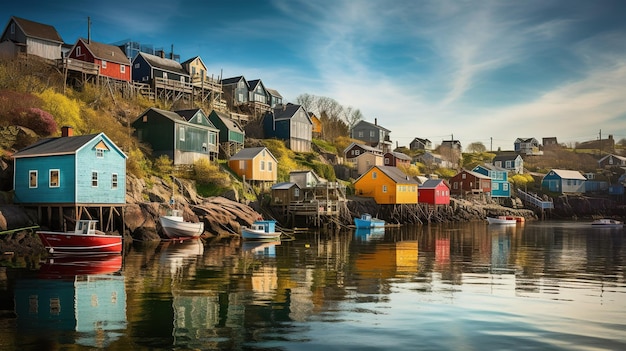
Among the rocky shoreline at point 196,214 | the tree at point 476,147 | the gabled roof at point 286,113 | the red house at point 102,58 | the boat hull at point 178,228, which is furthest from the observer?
the tree at point 476,147

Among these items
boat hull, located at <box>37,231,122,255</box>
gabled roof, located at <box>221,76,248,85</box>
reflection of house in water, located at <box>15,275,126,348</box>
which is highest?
gabled roof, located at <box>221,76,248,85</box>

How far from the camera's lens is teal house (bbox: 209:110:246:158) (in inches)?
2783

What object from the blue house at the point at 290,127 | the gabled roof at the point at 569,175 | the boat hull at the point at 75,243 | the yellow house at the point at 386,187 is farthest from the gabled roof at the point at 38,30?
the gabled roof at the point at 569,175

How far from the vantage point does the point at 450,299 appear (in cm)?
1978

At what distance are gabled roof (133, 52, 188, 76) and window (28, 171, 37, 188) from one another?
3866cm

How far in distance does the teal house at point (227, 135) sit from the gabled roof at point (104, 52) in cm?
1396

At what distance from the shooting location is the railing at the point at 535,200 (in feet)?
334

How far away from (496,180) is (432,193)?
29287 mm

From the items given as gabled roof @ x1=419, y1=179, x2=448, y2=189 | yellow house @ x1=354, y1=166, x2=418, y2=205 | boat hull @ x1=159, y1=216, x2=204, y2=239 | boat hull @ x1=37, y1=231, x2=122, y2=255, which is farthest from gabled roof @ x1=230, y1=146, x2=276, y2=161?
gabled roof @ x1=419, y1=179, x2=448, y2=189

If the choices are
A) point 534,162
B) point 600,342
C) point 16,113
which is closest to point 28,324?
point 600,342

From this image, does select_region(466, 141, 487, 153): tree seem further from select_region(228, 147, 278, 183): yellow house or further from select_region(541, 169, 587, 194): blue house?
select_region(228, 147, 278, 183): yellow house

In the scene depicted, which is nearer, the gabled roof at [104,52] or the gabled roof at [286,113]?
the gabled roof at [104,52]

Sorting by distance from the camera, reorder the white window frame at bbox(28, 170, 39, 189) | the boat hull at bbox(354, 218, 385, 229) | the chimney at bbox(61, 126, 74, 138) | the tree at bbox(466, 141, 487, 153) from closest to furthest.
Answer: the white window frame at bbox(28, 170, 39, 189) → the chimney at bbox(61, 126, 74, 138) → the boat hull at bbox(354, 218, 385, 229) → the tree at bbox(466, 141, 487, 153)

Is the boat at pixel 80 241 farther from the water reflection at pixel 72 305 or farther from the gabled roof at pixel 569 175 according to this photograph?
the gabled roof at pixel 569 175
